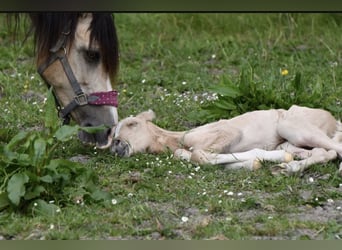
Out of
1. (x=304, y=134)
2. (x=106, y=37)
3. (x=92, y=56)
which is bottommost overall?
(x=304, y=134)

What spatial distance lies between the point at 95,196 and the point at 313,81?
4.07m

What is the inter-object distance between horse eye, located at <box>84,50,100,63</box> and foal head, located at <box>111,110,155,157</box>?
1.59ft

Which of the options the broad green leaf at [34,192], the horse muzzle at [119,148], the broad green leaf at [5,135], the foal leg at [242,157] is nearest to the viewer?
the broad green leaf at [34,192]

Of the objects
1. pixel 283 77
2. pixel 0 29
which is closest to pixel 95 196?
pixel 283 77

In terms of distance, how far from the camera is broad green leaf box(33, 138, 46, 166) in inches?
175

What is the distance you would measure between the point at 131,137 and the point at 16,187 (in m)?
1.70

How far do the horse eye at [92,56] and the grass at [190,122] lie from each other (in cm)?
65

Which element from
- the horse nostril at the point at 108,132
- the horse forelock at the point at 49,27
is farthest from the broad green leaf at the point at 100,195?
the horse forelock at the point at 49,27

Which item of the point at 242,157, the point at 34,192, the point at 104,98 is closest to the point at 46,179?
the point at 34,192

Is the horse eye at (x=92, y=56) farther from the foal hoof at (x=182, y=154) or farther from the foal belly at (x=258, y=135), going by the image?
the foal belly at (x=258, y=135)

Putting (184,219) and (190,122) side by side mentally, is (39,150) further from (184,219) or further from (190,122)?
(190,122)

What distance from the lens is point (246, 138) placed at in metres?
5.92

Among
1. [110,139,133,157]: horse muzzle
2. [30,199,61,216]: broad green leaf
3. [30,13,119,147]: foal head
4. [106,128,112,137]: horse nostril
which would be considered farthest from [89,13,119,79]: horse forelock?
[30,199,61,216]: broad green leaf

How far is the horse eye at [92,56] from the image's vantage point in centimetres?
569
